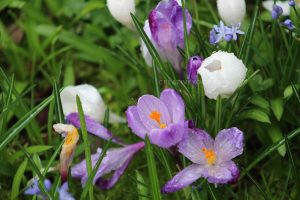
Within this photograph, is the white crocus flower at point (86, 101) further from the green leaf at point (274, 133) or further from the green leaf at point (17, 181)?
the green leaf at point (274, 133)

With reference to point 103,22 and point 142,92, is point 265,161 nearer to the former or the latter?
point 142,92

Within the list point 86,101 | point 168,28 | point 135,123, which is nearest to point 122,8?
point 168,28

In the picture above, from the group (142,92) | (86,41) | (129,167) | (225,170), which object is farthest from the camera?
(86,41)

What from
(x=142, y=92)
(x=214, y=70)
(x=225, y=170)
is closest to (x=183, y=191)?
(x=225, y=170)

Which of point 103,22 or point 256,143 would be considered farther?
point 103,22

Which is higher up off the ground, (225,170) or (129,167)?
(225,170)

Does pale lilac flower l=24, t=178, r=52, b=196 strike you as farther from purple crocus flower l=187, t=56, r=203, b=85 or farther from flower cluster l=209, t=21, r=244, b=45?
flower cluster l=209, t=21, r=244, b=45

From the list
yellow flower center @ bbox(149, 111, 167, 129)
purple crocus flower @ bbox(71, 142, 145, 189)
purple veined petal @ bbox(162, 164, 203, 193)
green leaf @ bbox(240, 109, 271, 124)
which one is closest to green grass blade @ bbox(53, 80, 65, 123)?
purple crocus flower @ bbox(71, 142, 145, 189)
